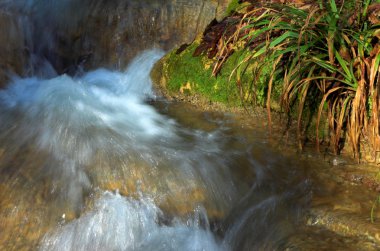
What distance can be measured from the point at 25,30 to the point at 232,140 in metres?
4.92

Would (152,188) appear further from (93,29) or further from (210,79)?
(93,29)

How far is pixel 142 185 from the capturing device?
4.11m

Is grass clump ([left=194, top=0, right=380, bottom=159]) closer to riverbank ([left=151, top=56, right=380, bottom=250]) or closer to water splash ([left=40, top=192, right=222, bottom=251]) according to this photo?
riverbank ([left=151, top=56, right=380, bottom=250])

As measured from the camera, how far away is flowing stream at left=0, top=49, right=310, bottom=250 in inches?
148

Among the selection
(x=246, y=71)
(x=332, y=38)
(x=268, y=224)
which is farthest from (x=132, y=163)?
(x=332, y=38)

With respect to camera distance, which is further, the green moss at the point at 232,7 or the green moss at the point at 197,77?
the green moss at the point at 232,7

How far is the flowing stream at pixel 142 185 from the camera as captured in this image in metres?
3.75

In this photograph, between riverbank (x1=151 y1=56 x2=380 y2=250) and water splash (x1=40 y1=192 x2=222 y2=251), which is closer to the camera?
riverbank (x1=151 y1=56 x2=380 y2=250)

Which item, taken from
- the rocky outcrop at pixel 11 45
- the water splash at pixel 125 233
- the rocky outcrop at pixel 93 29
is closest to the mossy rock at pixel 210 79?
the rocky outcrop at pixel 93 29

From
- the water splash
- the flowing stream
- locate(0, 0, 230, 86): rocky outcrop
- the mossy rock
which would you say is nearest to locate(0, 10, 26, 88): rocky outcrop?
locate(0, 0, 230, 86): rocky outcrop

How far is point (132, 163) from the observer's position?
432cm

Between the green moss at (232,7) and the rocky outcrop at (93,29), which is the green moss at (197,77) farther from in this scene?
the rocky outcrop at (93,29)

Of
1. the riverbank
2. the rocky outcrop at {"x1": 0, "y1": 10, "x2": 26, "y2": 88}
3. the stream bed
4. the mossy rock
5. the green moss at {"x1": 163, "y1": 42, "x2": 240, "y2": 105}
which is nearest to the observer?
the riverbank

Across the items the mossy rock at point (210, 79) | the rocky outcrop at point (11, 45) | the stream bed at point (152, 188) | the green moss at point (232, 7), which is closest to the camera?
the stream bed at point (152, 188)
